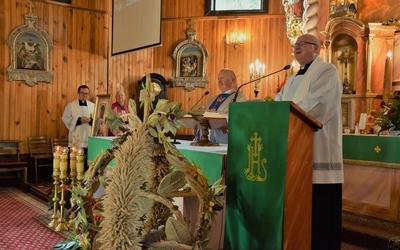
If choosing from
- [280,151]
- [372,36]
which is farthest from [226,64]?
[280,151]

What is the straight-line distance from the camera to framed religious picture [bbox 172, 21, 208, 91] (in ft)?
34.1

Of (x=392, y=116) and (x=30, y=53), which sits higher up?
(x=30, y=53)

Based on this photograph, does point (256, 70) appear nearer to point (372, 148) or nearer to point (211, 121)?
point (372, 148)

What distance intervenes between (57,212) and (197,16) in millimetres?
7006

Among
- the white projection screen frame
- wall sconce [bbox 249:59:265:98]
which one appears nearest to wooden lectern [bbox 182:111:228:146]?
the white projection screen frame

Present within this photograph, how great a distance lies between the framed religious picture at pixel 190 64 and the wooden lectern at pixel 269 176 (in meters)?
7.95

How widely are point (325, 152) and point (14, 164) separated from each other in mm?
6011

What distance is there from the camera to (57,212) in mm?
4840

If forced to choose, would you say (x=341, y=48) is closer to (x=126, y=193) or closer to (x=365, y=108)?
(x=365, y=108)

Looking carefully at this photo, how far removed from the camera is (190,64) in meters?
10.4

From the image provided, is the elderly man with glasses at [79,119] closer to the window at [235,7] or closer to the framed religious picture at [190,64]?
the framed religious picture at [190,64]

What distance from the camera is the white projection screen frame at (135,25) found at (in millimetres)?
7219

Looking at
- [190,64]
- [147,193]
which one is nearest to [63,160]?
[147,193]

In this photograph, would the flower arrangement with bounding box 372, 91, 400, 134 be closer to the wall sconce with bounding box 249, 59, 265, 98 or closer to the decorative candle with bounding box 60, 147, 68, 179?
the decorative candle with bounding box 60, 147, 68, 179
